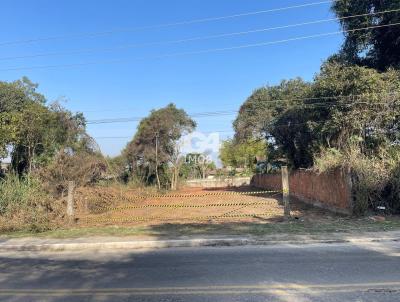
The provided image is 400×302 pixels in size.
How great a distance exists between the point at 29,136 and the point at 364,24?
21.8m

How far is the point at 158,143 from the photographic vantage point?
52.6 m

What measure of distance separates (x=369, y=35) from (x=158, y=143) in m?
31.6

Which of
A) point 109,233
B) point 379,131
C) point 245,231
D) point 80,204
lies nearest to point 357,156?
point 379,131

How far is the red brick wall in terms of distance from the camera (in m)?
17.5

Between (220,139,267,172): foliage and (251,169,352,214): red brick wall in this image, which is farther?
(220,139,267,172): foliage

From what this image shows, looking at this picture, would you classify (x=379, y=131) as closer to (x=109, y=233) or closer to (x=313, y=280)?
(x=109, y=233)

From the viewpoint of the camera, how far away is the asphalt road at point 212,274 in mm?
6391

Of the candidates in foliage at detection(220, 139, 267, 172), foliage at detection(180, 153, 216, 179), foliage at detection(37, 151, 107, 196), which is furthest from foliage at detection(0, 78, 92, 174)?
foliage at detection(180, 153, 216, 179)

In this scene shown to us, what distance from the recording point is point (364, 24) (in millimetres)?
24953

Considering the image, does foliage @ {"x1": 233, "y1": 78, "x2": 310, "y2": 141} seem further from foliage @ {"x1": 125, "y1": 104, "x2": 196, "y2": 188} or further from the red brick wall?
the red brick wall

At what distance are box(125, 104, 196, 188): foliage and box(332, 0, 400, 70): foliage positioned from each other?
29.0m

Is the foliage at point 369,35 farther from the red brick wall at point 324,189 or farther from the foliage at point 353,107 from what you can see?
the red brick wall at point 324,189

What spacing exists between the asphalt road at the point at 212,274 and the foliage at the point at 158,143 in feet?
136

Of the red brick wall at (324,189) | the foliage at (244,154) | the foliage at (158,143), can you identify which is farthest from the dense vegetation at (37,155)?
the foliage at (244,154)
